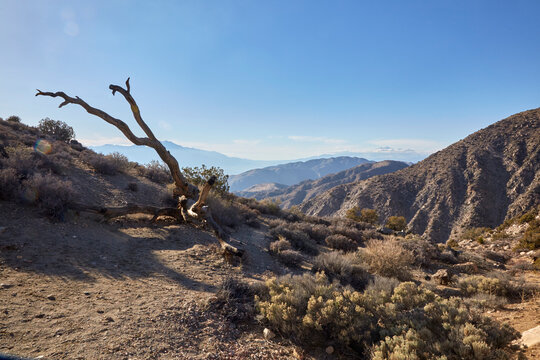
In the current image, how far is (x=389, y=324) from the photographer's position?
3.32 m

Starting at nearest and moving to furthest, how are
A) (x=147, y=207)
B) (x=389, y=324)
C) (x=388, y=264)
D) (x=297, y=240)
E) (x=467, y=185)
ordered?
(x=389, y=324) < (x=388, y=264) < (x=147, y=207) < (x=297, y=240) < (x=467, y=185)

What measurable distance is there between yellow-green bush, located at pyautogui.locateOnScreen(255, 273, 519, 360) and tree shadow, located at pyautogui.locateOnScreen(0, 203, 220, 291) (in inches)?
72.2

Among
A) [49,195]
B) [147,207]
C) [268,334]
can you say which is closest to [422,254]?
[268,334]

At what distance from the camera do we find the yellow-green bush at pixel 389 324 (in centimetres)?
270

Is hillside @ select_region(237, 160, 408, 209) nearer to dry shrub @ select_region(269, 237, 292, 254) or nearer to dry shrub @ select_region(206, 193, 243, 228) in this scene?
dry shrub @ select_region(206, 193, 243, 228)

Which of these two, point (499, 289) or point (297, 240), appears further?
point (297, 240)

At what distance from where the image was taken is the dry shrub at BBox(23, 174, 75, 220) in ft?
21.1

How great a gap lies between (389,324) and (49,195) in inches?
341

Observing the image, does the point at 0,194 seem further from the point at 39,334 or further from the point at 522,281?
the point at 522,281

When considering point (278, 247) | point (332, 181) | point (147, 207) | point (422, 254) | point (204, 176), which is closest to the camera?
point (278, 247)

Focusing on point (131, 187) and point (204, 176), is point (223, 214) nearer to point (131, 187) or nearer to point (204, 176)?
point (131, 187)

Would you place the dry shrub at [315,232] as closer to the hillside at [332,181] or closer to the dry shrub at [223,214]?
the dry shrub at [223,214]

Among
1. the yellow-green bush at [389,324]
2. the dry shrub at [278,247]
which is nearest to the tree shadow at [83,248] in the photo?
the yellow-green bush at [389,324]

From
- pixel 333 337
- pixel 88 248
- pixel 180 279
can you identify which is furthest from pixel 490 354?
pixel 88 248
